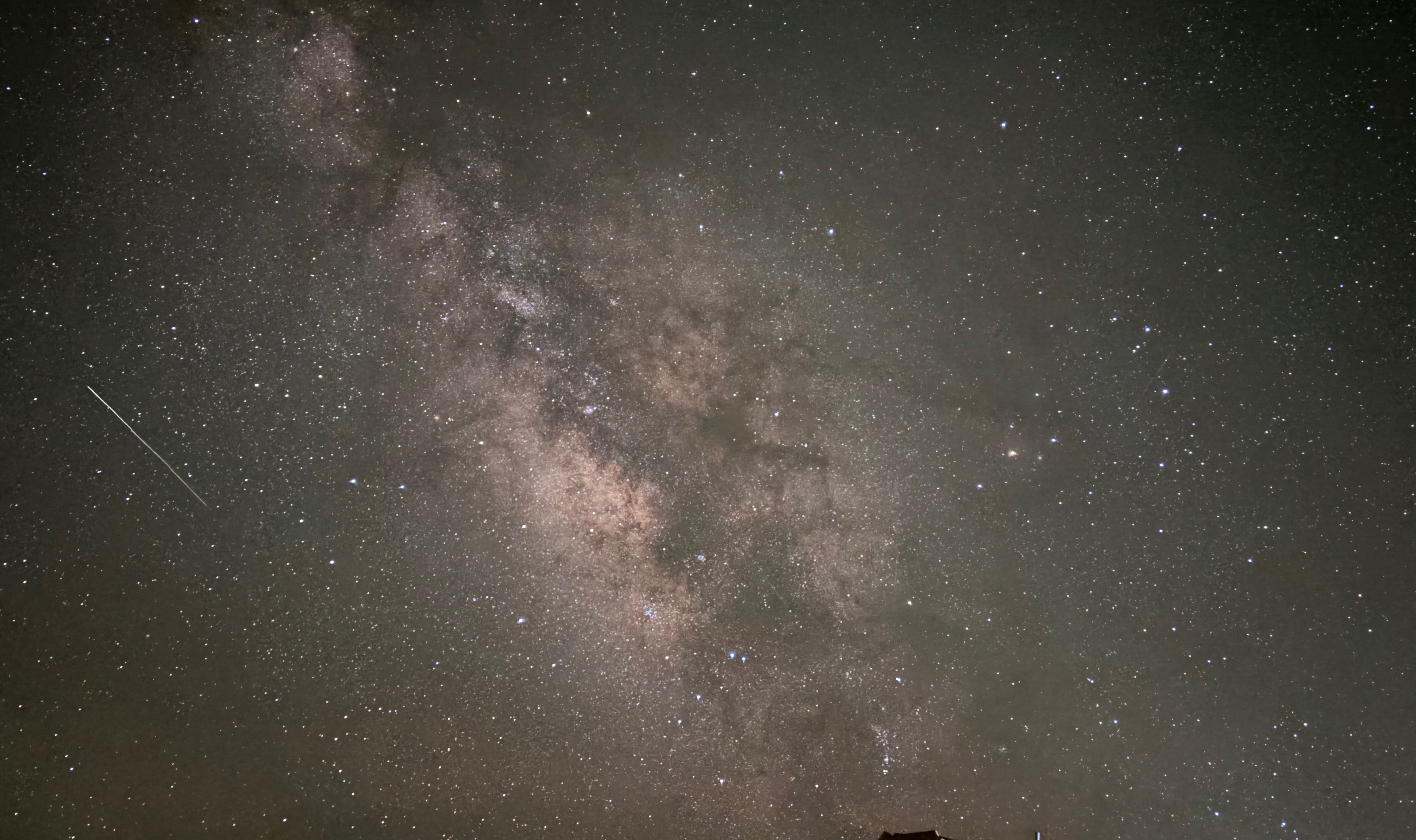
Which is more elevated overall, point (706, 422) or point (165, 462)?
point (706, 422)

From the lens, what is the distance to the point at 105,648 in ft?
7.42

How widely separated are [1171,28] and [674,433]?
2032 millimetres

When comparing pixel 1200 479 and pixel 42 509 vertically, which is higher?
pixel 1200 479

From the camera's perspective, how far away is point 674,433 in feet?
7.64

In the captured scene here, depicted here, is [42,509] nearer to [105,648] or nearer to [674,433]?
[105,648]

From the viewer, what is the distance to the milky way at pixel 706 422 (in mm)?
2275

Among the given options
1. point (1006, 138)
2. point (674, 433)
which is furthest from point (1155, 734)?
point (1006, 138)

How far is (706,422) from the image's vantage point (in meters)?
2.34

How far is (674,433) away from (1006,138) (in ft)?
4.60

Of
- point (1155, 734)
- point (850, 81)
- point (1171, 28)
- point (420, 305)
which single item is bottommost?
point (1155, 734)

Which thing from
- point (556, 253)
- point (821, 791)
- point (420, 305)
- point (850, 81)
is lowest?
point (821, 791)

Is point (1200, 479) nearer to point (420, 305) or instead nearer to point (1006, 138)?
point (1006, 138)

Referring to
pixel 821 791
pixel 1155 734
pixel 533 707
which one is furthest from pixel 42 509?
pixel 1155 734

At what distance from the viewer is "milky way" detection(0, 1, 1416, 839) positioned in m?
2.28
